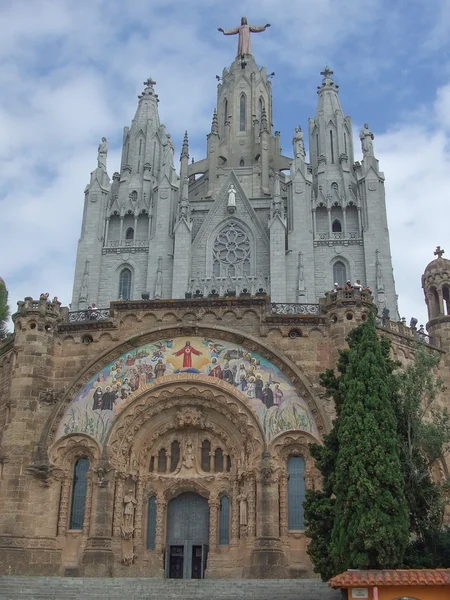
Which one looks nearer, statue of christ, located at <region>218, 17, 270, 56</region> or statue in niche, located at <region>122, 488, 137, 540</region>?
statue in niche, located at <region>122, 488, 137, 540</region>

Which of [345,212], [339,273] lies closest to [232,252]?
[339,273]

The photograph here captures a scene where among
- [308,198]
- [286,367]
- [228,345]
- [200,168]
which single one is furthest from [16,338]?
[200,168]

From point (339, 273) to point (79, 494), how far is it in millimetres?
29263

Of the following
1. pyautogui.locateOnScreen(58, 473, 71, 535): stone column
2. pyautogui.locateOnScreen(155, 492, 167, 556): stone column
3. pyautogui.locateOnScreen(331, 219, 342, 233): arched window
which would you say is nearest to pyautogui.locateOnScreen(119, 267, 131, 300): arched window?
pyautogui.locateOnScreen(331, 219, 342, 233): arched window

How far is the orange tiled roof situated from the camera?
1480 cm

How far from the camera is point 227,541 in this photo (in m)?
23.3

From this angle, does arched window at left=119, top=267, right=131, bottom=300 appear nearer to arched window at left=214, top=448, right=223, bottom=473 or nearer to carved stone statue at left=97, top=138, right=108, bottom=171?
carved stone statue at left=97, top=138, right=108, bottom=171

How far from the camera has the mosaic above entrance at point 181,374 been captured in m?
23.1

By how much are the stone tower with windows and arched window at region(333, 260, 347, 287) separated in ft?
0.26

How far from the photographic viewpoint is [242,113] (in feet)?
197

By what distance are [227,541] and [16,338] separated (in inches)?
386

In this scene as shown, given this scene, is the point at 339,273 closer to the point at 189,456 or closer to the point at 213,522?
the point at 189,456

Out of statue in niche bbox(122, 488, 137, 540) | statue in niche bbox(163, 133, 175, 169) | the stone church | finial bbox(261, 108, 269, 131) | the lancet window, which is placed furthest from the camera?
finial bbox(261, 108, 269, 131)

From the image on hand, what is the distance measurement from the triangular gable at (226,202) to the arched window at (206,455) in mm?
26045
